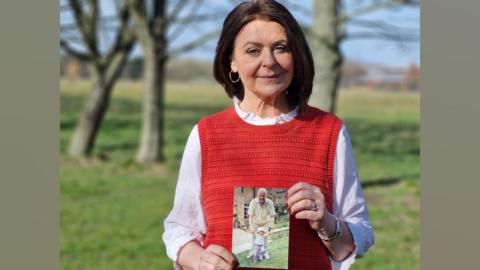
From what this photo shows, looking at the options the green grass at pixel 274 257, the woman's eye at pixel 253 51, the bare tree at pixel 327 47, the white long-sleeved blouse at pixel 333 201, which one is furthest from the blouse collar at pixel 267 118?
the bare tree at pixel 327 47

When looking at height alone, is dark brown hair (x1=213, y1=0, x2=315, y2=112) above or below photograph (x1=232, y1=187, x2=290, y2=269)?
above

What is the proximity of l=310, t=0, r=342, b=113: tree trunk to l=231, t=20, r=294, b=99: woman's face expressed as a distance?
3383 millimetres

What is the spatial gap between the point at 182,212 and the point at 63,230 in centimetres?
416

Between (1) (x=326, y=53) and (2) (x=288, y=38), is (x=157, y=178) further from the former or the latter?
(2) (x=288, y=38)

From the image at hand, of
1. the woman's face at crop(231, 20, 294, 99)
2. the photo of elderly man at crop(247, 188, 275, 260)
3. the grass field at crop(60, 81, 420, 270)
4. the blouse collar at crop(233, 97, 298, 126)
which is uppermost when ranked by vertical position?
the woman's face at crop(231, 20, 294, 99)

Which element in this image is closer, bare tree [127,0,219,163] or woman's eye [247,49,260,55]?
woman's eye [247,49,260,55]

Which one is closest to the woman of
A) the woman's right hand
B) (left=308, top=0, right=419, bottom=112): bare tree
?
the woman's right hand

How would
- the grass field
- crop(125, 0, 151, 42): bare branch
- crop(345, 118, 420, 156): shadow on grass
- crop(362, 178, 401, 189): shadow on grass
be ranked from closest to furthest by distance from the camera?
1. the grass field
2. crop(362, 178, 401, 189): shadow on grass
3. crop(125, 0, 151, 42): bare branch
4. crop(345, 118, 420, 156): shadow on grass

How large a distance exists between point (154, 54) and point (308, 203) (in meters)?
4.95

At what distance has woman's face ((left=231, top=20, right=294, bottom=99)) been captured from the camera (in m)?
1.41

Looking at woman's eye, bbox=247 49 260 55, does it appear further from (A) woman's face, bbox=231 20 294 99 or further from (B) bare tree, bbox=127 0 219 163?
(B) bare tree, bbox=127 0 219 163

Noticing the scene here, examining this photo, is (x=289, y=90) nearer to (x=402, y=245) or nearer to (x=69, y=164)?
(x=402, y=245)

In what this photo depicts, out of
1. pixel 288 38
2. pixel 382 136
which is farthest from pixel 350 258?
pixel 382 136

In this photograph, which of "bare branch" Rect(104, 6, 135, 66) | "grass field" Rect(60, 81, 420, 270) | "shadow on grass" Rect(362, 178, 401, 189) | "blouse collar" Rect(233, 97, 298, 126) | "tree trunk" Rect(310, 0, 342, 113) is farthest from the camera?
"bare branch" Rect(104, 6, 135, 66)
